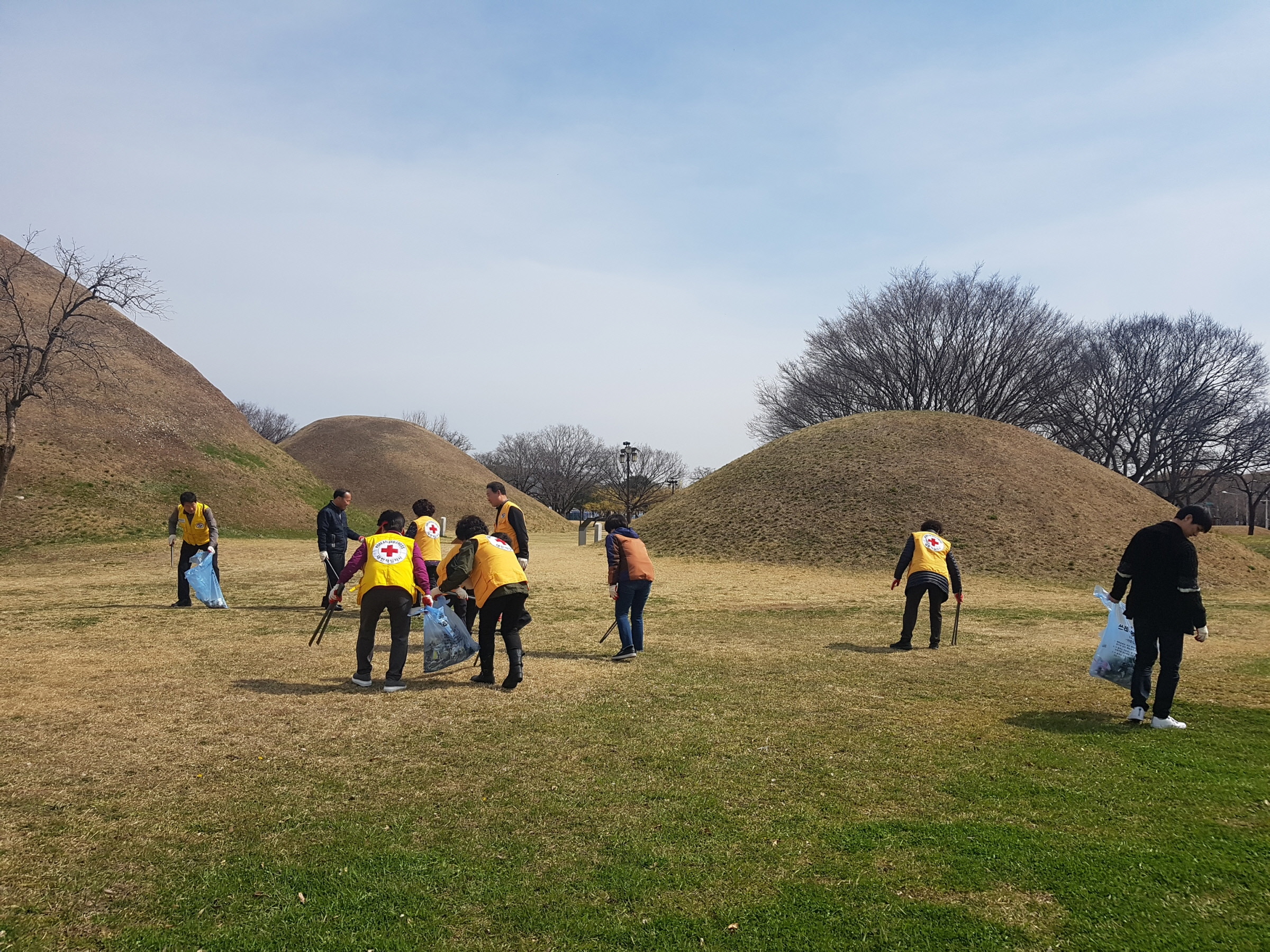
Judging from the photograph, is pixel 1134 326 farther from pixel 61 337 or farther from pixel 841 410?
pixel 61 337

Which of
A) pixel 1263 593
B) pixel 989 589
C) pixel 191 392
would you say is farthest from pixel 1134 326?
pixel 191 392

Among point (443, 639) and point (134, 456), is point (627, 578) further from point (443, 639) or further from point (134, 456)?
point (134, 456)

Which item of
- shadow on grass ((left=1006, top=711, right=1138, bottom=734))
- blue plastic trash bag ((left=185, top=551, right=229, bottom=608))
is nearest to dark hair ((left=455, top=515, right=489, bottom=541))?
shadow on grass ((left=1006, top=711, right=1138, bottom=734))

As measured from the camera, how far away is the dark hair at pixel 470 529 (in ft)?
25.0

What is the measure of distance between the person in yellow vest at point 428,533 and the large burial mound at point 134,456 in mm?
23037

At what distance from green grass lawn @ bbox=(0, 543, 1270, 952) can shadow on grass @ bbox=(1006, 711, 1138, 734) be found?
56 millimetres

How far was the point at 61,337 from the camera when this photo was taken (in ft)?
82.8

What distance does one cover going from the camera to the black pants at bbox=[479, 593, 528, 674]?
→ 7500mm

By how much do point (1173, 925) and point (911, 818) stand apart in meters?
1.35

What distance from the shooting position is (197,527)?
12.1 m

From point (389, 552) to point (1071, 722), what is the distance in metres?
6.19

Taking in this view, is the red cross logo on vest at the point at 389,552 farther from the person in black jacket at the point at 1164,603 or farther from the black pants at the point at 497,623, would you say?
the person in black jacket at the point at 1164,603

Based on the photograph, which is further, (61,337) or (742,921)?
(61,337)

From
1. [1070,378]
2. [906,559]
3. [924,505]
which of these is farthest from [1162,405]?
[906,559]
